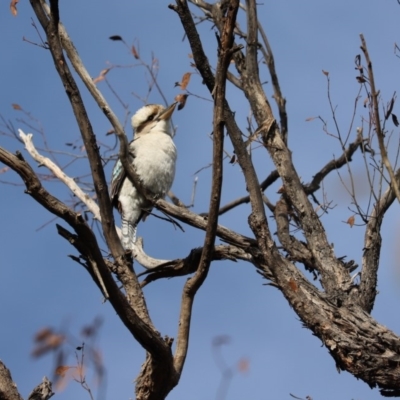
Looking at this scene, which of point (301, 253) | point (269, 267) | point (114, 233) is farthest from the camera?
point (301, 253)

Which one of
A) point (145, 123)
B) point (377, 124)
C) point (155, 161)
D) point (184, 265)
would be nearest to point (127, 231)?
point (155, 161)

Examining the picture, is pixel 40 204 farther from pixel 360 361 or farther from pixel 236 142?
pixel 360 361

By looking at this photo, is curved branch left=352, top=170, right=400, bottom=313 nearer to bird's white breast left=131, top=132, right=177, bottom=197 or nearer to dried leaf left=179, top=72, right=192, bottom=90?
dried leaf left=179, top=72, right=192, bottom=90

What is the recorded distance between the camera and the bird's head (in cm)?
746

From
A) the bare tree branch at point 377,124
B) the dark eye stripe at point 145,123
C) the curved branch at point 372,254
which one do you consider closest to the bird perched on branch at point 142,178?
the dark eye stripe at point 145,123

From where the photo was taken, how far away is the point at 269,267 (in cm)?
502

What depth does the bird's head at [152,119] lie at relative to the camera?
7461mm

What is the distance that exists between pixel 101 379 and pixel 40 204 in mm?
874

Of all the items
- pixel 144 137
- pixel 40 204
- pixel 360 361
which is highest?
pixel 144 137

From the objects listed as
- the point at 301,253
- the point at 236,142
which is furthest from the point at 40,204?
the point at 301,253

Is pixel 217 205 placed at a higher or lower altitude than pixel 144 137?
lower

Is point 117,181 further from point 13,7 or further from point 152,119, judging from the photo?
point 13,7

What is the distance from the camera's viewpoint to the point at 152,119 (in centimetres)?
756

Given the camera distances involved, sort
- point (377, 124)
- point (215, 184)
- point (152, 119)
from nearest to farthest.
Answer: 1. point (377, 124)
2. point (215, 184)
3. point (152, 119)
